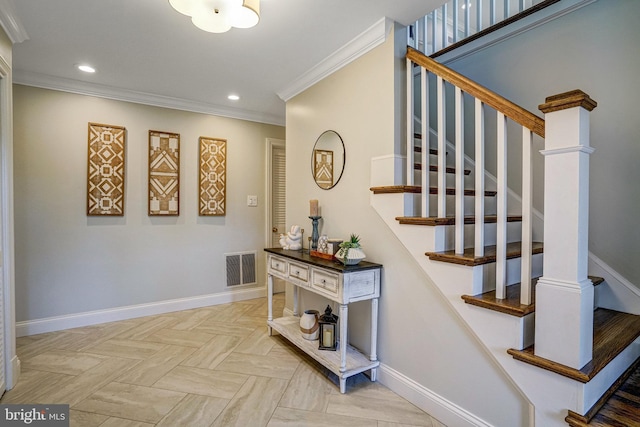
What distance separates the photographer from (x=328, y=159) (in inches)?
106

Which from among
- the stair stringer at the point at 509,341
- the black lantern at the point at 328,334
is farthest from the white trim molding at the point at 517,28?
the black lantern at the point at 328,334

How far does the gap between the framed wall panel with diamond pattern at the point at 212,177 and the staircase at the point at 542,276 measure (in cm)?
249

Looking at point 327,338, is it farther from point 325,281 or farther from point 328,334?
point 325,281

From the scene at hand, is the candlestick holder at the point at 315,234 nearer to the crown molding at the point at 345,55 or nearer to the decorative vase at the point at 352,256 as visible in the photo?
the decorative vase at the point at 352,256

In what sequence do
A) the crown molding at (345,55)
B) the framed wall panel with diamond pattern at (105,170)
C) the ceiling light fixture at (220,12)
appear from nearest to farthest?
the ceiling light fixture at (220,12) < the crown molding at (345,55) < the framed wall panel with diamond pattern at (105,170)

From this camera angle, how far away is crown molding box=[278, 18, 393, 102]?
2105 millimetres

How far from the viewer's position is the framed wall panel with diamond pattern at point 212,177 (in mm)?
3797

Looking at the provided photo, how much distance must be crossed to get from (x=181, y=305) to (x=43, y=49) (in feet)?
8.78

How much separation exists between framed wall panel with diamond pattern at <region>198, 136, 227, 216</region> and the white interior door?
59cm

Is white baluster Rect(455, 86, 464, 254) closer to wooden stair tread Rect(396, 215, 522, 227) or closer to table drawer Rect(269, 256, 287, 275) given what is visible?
wooden stair tread Rect(396, 215, 522, 227)

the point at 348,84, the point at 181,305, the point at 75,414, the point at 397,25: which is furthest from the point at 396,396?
the point at 181,305

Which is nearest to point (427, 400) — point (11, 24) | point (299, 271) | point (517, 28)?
point (299, 271)

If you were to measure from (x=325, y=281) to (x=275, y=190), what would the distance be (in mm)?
2364

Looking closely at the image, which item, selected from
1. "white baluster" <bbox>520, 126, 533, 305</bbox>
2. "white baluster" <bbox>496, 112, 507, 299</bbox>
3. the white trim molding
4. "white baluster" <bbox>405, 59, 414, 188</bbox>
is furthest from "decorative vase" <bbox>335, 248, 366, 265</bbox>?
the white trim molding
